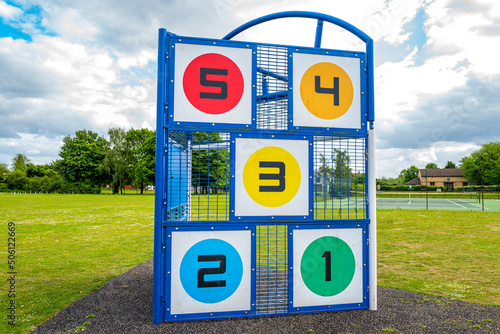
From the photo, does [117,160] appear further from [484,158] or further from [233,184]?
[484,158]

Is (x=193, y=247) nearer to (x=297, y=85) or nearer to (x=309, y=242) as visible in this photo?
(x=309, y=242)

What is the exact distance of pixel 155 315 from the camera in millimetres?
4371

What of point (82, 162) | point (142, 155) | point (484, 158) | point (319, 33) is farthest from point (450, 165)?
point (319, 33)

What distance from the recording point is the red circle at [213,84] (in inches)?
183

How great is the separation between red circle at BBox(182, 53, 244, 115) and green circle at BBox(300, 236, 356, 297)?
2.47 meters

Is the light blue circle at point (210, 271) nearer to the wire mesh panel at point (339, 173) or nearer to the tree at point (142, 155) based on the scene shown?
the wire mesh panel at point (339, 173)

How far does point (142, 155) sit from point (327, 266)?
184 ft

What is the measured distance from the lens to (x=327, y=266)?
4.86 metres

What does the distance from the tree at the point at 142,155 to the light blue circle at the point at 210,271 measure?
4849 cm

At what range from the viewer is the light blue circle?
4516mm

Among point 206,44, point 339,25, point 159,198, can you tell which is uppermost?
point 339,25

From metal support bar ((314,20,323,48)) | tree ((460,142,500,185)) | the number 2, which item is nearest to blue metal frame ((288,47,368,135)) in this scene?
metal support bar ((314,20,323,48))

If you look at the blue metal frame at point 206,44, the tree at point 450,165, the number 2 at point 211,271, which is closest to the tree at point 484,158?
the tree at point 450,165

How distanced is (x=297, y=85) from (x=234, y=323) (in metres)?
3.53
